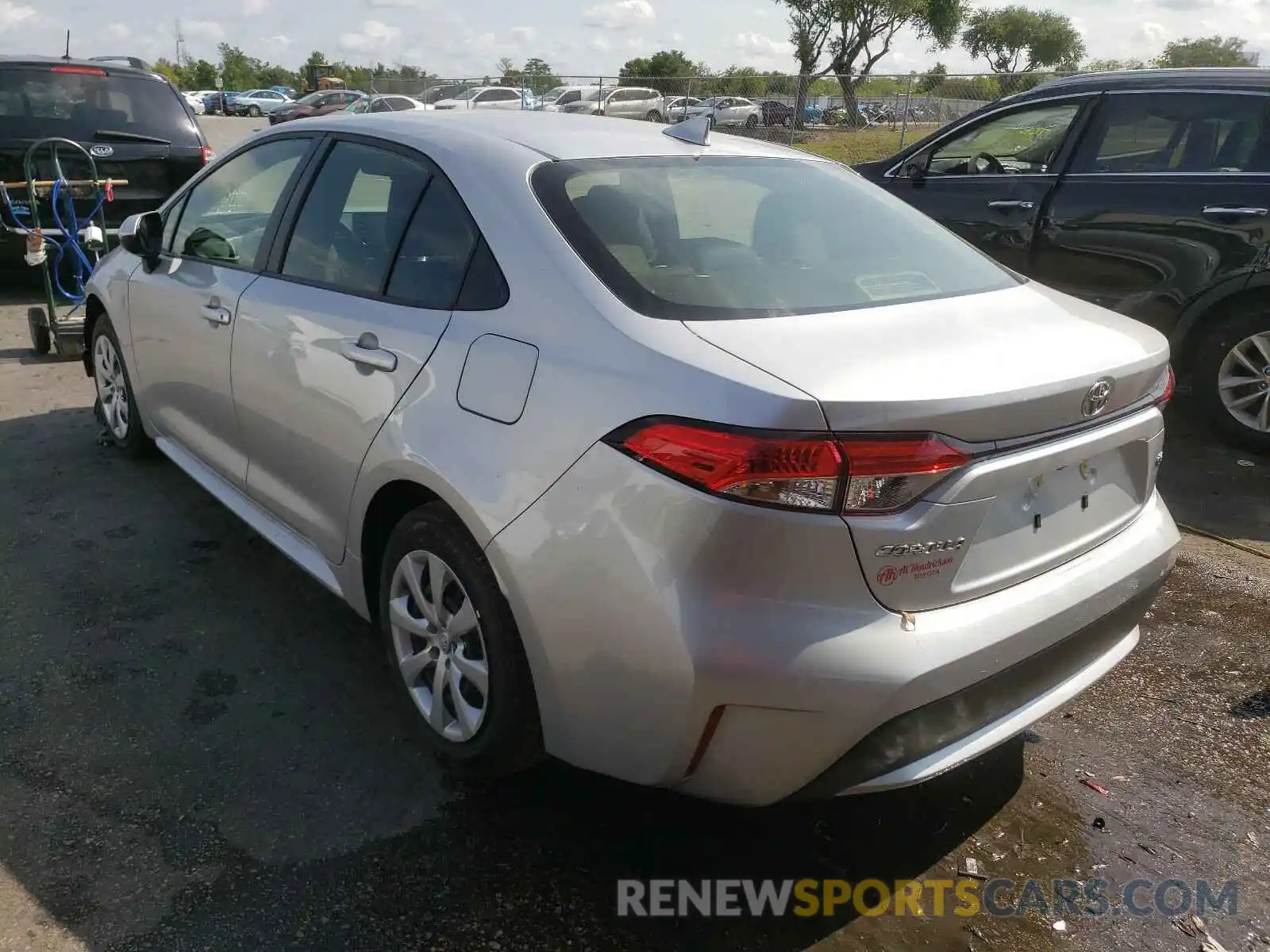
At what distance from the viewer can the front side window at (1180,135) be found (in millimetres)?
5199

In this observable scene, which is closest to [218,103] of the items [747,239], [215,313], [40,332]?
Answer: [40,332]

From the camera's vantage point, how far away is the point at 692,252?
2623 millimetres

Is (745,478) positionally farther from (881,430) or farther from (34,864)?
(34,864)

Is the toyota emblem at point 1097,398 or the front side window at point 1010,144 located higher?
the front side window at point 1010,144

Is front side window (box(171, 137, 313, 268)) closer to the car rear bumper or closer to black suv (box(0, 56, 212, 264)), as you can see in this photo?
the car rear bumper

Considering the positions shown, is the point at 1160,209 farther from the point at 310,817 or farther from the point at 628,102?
the point at 628,102

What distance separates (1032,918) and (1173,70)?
16.4ft

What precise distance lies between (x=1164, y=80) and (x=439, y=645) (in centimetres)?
510

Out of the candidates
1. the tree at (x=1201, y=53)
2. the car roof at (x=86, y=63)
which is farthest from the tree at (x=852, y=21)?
the car roof at (x=86, y=63)

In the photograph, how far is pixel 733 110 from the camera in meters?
23.3

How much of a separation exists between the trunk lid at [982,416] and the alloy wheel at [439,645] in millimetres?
919

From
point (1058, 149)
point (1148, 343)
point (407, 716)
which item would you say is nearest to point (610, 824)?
point (407, 716)

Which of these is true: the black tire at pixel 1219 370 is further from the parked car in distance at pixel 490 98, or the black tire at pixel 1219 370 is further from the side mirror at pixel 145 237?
the parked car in distance at pixel 490 98

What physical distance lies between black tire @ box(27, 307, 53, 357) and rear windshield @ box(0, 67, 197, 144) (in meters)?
1.95
